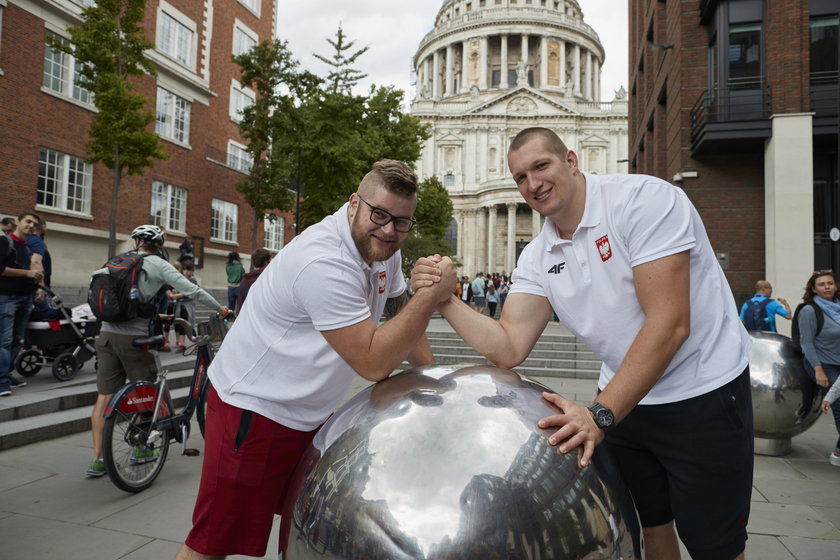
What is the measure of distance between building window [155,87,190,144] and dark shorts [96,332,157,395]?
18.9 meters

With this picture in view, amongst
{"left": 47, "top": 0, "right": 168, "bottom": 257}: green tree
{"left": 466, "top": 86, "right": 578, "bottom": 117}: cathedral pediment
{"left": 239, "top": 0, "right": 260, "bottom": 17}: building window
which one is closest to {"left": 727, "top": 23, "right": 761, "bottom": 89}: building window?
{"left": 47, "top": 0, "right": 168, "bottom": 257}: green tree

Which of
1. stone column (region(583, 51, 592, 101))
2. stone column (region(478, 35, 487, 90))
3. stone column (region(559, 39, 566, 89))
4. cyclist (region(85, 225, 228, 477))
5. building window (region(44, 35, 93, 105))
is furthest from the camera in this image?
stone column (region(583, 51, 592, 101))

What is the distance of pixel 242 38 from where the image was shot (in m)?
27.4

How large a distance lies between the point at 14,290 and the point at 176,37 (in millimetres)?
19158

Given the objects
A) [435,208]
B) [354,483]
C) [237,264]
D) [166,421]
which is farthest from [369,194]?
[435,208]

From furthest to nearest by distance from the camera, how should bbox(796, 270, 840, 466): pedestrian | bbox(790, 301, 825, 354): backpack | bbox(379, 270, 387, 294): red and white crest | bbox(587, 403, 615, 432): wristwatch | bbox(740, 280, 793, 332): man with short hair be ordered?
1. bbox(740, 280, 793, 332): man with short hair
2. bbox(790, 301, 825, 354): backpack
3. bbox(796, 270, 840, 466): pedestrian
4. bbox(379, 270, 387, 294): red and white crest
5. bbox(587, 403, 615, 432): wristwatch

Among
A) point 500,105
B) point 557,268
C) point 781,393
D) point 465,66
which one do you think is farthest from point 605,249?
point 465,66

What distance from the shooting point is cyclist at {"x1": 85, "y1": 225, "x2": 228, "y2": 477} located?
5062 mm

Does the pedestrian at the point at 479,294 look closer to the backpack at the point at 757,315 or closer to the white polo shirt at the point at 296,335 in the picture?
the backpack at the point at 757,315

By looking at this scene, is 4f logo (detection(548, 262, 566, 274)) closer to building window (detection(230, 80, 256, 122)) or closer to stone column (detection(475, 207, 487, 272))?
building window (detection(230, 80, 256, 122))

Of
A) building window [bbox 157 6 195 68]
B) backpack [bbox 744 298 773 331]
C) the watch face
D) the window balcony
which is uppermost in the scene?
building window [bbox 157 6 195 68]

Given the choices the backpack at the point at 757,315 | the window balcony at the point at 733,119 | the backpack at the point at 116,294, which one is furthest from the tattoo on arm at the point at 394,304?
the window balcony at the point at 733,119

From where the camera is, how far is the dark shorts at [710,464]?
212 centimetres

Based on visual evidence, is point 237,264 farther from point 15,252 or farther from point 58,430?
point 58,430
